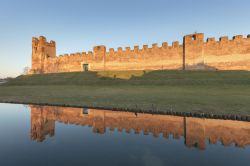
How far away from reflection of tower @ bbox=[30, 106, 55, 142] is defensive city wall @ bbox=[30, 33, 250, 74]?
25263mm

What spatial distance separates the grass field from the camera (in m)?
11.4

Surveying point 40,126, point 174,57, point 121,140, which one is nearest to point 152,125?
point 121,140

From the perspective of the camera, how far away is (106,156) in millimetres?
5211

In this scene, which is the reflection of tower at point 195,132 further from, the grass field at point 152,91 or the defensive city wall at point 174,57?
the defensive city wall at point 174,57

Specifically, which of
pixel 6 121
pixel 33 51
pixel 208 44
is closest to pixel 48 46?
pixel 33 51

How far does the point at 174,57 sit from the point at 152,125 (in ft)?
82.3

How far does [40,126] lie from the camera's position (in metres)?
8.45

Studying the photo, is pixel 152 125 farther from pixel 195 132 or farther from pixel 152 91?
pixel 152 91

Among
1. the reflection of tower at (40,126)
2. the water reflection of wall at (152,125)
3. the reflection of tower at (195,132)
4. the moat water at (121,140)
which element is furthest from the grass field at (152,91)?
the reflection of tower at (40,126)

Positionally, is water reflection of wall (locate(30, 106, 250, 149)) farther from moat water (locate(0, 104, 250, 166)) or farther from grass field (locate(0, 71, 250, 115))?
grass field (locate(0, 71, 250, 115))

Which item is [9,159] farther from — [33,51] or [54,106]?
[33,51]

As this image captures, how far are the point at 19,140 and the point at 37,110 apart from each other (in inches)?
206

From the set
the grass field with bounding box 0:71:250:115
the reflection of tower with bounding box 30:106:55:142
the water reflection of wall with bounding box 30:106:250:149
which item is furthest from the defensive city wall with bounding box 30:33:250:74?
the reflection of tower with bounding box 30:106:55:142

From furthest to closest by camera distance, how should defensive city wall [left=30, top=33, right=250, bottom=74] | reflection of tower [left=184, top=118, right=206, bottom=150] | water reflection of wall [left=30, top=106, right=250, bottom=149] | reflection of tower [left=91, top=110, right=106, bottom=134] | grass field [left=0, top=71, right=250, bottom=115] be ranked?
defensive city wall [left=30, top=33, right=250, bottom=74] → grass field [left=0, top=71, right=250, bottom=115] → reflection of tower [left=91, top=110, right=106, bottom=134] → water reflection of wall [left=30, top=106, right=250, bottom=149] → reflection of tower [left=184, top=118, right=206, bottom=150]
